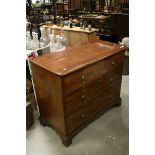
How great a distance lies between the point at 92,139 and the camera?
221 centimetres

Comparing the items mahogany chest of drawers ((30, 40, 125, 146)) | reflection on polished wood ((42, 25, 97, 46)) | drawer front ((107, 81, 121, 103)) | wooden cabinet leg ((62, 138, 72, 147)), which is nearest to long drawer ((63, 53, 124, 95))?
mahogany chest of drawers ((30, 40, 125, 146))

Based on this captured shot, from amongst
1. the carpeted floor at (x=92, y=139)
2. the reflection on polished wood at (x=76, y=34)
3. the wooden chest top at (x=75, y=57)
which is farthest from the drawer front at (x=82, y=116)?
the reflection on polished wood at (x=76, y=34)

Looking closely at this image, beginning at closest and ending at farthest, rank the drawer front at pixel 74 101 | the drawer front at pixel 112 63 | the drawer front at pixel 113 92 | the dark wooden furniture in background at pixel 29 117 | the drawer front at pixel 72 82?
the drawer front at pixel 72 82, the drawer front at pixel 74 101, the drawer front at pixel 112 63, the dark wooden furniture in background at pixel 29 117, the drawer front at pixel 113 92

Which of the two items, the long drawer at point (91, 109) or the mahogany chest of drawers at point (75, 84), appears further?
the long drawer at point (91, 109)

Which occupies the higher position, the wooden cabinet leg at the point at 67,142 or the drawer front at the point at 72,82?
the drawer front at the point at 72,82

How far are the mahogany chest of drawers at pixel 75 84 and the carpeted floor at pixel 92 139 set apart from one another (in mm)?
77

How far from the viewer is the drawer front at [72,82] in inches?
74.5

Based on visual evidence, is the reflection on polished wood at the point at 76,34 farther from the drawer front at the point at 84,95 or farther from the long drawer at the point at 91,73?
the drawer front at the point at 84,95

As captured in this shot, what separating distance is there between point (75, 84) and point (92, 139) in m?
0.61

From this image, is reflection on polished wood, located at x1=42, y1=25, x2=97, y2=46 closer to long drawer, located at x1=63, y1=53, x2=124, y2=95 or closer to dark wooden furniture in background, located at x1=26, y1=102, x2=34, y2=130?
long drawer, located at x1=63, y1=53, x2=124, y2=95

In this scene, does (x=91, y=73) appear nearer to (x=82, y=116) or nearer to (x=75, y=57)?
(x=75, y=57)

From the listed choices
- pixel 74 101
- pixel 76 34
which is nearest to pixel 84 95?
pixel 74 101
